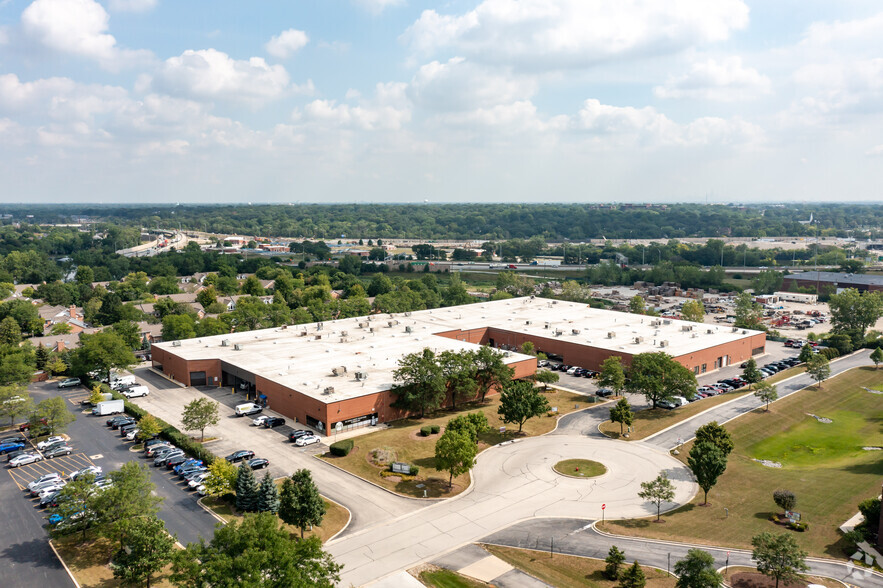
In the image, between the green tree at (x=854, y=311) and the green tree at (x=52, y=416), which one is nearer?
the green tree at (x=52, y=416)

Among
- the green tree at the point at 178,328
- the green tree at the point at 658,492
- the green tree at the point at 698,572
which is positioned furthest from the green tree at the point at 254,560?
the green tree at the point at 178,328

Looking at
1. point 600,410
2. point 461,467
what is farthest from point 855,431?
point 461,467

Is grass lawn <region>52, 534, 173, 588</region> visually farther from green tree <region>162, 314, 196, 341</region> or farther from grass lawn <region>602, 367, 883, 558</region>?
green tree <region>162, 314, 196, 341</region>

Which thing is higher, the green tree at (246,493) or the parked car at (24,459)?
the green tree at (246,493)

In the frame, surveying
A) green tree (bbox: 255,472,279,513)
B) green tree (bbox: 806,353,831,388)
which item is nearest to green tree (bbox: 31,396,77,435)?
green tree (bbox: 255,472,279,513)

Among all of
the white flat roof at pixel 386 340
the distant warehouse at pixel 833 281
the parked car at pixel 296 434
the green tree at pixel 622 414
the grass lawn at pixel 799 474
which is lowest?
the grass lawn at pixel 799 474

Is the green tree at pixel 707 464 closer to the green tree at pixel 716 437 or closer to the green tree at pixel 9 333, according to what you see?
the green tree at pixel 716 437

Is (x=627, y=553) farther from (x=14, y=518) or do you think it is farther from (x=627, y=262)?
(x=627, y=262)
